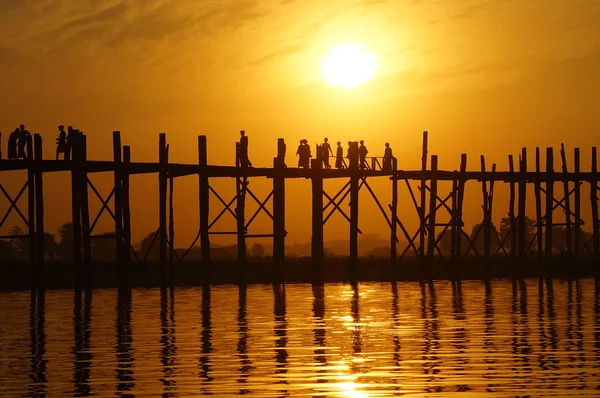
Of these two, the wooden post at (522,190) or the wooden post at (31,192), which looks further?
the wooden post at (522,190)

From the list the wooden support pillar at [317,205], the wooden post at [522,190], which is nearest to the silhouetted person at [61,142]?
the wooden support pillar at [317,205]

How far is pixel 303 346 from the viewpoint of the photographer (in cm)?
2098

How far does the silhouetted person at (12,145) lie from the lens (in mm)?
38156

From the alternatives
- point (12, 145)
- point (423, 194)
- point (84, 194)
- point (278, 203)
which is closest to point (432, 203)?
point (423, 194)

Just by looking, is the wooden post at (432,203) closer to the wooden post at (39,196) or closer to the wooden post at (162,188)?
the wooden post at (162,188)

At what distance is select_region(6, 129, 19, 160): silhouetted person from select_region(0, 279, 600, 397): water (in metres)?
4.98

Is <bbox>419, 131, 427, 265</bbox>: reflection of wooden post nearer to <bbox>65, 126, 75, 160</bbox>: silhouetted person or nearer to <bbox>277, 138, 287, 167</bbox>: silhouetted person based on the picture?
<bbox>277, 138, 287, 167</bbox>: silhouetted person

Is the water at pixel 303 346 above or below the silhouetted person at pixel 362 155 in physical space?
below

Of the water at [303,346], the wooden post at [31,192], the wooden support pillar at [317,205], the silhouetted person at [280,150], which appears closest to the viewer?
the water at [303,346]

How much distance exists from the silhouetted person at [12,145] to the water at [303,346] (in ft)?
16.4

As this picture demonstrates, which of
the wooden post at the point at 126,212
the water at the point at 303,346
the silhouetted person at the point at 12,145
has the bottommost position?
the water at the point at 303,346

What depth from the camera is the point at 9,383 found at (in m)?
16.4

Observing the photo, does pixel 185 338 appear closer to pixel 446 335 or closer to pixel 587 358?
pixel 446 335

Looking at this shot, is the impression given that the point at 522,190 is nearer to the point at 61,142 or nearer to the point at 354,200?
the point at 354,200
